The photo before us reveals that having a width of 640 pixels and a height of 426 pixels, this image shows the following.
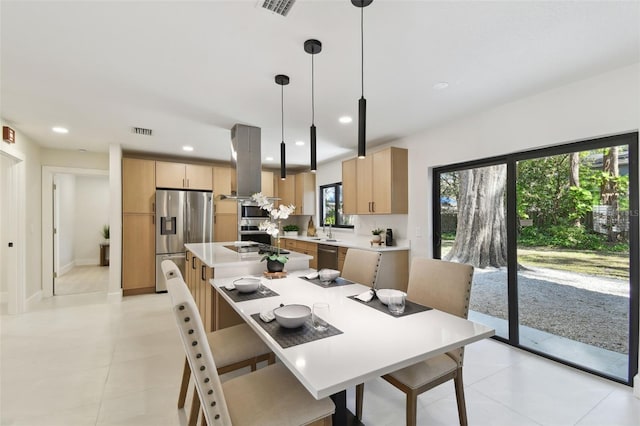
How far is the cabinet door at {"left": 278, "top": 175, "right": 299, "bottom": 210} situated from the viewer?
666cm

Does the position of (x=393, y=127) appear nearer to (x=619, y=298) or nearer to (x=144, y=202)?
(x=619, y=298)

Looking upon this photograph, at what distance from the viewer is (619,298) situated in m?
2.44

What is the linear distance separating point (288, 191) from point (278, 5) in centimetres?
512

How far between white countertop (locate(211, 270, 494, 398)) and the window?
12.9 feet

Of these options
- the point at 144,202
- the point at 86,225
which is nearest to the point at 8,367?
the point at 144,202

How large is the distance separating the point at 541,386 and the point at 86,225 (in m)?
9.35

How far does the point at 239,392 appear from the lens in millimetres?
1339

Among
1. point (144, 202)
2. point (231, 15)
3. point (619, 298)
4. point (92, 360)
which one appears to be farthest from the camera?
point (144, 202)

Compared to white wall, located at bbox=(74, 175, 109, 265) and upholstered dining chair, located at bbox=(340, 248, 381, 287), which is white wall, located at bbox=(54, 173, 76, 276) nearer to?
white wall, located at bbox=(74, 175, 109, 265)

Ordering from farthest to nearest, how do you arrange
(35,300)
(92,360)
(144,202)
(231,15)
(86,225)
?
(86,225) → (144,202) → (35,300) → (92,360) → (231,15)

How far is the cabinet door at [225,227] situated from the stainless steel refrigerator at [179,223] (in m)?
0.20

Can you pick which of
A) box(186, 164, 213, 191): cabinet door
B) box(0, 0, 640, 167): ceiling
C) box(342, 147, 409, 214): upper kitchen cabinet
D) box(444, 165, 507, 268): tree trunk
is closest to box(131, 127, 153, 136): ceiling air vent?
box(0, 0, 640, 167): ceiling

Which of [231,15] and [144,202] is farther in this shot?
[144,202]

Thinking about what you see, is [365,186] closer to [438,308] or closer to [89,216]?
[438,308]
